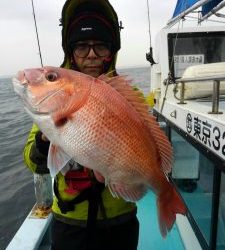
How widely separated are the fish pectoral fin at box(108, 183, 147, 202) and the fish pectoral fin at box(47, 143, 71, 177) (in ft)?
0.80

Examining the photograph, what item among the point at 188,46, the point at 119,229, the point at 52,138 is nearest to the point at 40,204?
the point at 119,229

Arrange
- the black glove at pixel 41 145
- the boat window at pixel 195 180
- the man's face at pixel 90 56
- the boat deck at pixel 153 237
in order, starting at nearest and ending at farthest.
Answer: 1. the black glove at pixel 41 145
2. the man's face at pixel 90 56
3. the boat window at pixel 195 180
4. the boat deck at pixel 153 237

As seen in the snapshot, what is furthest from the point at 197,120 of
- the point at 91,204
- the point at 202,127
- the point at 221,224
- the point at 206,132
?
the point at 91,204

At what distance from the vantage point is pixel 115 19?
8.61ft

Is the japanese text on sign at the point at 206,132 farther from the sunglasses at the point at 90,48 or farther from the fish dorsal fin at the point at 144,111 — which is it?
the sunglasses at the point at 90,48

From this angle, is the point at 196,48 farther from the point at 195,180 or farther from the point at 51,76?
the point at 51,76

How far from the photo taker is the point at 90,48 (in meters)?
2.41

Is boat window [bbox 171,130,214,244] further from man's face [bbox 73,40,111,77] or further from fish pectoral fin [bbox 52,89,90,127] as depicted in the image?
fish pectoral fin [bbox 52,89,90,127]

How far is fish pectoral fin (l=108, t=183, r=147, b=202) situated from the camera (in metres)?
1.77

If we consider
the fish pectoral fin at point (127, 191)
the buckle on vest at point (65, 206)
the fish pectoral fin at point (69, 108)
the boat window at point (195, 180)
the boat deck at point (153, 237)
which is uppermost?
the fish pectoral fin at point (69, 108)

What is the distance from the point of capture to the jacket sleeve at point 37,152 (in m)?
2.15

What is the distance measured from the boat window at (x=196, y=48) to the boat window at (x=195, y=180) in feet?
5.09

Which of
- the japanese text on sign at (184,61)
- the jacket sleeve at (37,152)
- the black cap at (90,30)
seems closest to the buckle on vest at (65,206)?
the jacket sleeve at (37,152)

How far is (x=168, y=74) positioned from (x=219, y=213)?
2.94m
